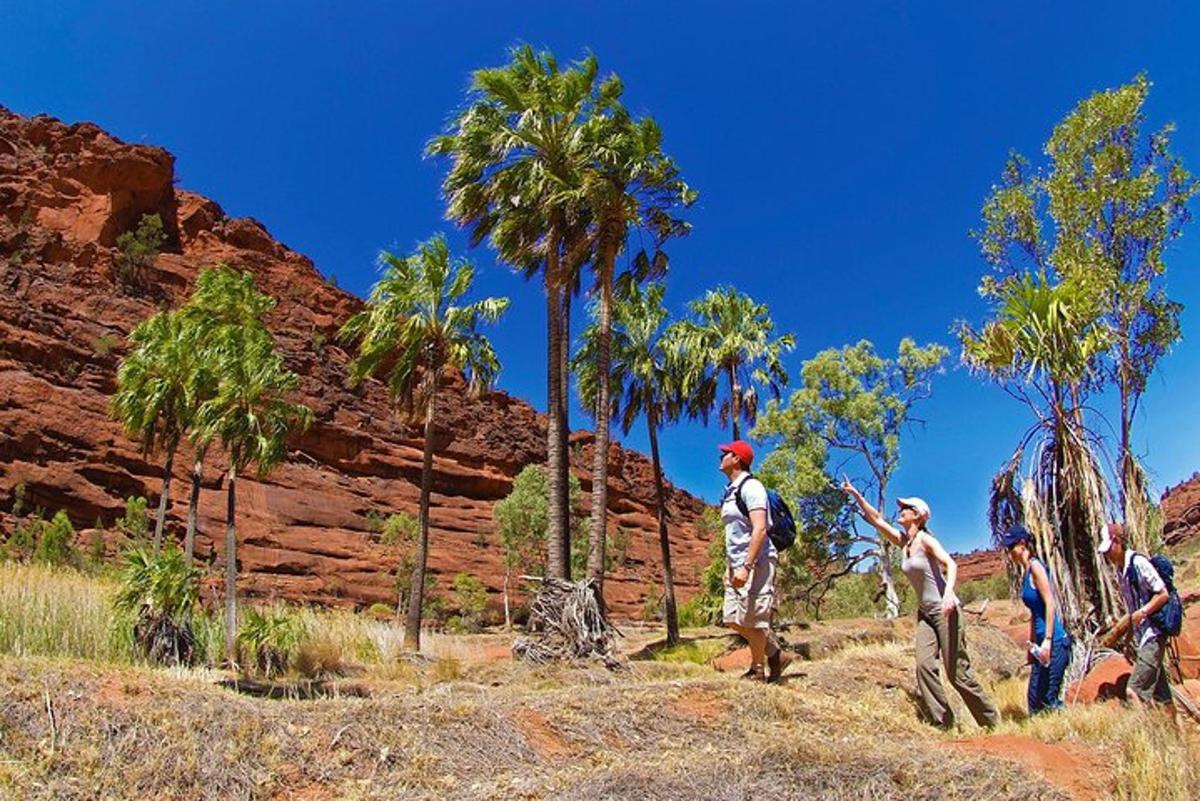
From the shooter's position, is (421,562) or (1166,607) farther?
(421,562)

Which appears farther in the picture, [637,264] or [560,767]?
[637,264]

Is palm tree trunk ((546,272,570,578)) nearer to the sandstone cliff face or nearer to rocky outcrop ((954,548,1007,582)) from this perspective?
the sandstone cliff face

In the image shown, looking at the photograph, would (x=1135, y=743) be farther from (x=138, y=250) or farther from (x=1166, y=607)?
(x=138, y=250)

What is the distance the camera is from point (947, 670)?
21.4 ft

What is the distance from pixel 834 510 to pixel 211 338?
2098 centimetres

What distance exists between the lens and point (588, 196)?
671 inches

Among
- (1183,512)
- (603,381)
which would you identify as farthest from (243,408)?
(1183,512)

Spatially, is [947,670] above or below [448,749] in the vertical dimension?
above

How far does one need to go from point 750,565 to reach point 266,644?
→ 10091mm

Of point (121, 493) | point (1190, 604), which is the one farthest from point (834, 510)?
point (121, 493)

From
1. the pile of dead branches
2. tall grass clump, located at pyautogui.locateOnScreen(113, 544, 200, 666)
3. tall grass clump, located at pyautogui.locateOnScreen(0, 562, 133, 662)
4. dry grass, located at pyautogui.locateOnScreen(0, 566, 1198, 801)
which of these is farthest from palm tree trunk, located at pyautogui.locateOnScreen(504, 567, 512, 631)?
dry grass, located at pyautogui.locateOnScreen(0, 566, 1198, 801)

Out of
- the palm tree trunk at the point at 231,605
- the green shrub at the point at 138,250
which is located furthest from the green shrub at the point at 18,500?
the green shrub at the point at 138,250

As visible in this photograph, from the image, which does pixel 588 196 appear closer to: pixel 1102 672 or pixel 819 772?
pixel 1102 672

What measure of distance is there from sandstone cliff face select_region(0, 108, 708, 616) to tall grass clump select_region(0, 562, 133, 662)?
28.5 meters
